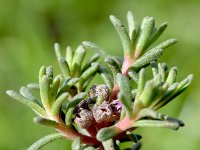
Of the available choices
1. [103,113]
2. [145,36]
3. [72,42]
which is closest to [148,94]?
[103,113]

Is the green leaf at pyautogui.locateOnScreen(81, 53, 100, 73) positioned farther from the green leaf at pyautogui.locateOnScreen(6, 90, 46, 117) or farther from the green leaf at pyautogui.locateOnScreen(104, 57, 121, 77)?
the green leaf at pyautogui.locateOnScreen(6, 90, 46, 117)

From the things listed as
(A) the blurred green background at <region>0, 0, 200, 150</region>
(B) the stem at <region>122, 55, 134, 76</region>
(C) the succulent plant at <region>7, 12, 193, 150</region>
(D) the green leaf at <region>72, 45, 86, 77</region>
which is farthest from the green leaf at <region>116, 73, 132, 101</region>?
(A) the blurred green background at <region>0, 0, 200, 150</region>

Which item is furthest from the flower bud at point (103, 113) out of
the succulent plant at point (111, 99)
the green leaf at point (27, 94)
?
the green leaf at point (27, 94)

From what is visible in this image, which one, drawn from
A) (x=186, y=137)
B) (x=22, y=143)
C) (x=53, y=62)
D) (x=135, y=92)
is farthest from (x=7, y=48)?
(x=135, y=92)

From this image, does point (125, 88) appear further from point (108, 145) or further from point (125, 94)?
point (108, 145)

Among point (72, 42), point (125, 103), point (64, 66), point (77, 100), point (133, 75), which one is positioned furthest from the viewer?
point (72, 42)

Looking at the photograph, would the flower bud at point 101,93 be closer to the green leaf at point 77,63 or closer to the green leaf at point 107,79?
the green leaf at point 107,79
